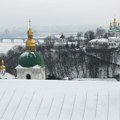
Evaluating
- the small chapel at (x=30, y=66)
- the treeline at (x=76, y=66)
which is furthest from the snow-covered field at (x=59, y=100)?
the treeline at (x=76, y=66)

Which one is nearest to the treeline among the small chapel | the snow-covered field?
the small chapel

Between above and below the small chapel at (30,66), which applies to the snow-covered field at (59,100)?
above

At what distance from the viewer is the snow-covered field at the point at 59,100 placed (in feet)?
22.7

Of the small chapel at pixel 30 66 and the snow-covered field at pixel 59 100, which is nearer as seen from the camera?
the snow-covered field at pixel 59 100

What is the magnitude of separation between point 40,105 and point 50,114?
34cm

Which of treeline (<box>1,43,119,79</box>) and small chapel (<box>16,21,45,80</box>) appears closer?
small chapel (<box>16,21,45,80</box>)

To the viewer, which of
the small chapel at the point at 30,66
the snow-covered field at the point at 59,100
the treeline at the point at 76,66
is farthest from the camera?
the treeline at the point at 76,66

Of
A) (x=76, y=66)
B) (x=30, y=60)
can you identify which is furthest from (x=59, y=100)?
(x=76, y=66)

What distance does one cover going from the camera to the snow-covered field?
22.7 ft

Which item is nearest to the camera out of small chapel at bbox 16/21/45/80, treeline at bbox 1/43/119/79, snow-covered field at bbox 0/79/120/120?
snow-covered field at bbox 0/79/120/120

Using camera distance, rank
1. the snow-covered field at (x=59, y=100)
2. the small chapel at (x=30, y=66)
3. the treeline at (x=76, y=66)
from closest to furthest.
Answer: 1. the snow-covered field at (x=59, y=100)
2. the small chapel at (x=30, y=66)
3. the treeline at (x=76, y=66)

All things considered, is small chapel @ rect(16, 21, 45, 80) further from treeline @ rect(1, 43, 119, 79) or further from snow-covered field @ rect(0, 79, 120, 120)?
treeline @ rect(1, 43, 119, 79)

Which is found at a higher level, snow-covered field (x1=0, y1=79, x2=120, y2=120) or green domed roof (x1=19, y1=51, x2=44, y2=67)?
snow-covered field (x1=0, y1=79, x2=120, y2=120)

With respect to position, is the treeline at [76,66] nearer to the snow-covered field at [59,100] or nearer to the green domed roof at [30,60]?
the green domed roof at [30,60]
